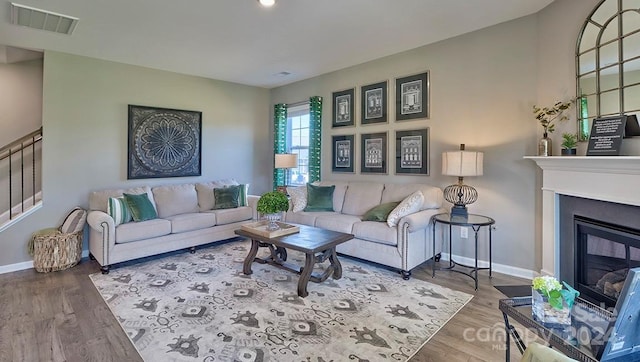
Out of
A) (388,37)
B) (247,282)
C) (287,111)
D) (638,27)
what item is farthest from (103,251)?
(638,27)

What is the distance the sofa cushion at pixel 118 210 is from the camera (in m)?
3.73

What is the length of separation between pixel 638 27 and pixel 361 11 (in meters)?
2.07

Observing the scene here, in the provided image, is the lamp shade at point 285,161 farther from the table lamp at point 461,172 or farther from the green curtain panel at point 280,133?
the table lamp at point 461,172

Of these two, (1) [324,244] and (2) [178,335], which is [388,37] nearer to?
(1) [324,244]

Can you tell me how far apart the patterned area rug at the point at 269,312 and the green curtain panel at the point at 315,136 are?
2.08 m

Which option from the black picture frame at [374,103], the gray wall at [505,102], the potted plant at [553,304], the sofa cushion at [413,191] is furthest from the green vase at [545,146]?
the black picture frame at [374,103]

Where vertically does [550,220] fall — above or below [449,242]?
above

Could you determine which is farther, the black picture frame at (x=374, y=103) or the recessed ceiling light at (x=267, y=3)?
the black picture frame at (x=374, y=103)

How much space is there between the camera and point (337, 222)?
3.93 metres

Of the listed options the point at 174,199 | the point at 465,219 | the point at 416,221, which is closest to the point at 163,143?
the point at 174,199

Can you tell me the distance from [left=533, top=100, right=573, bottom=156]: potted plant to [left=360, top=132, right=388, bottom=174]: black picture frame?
1.91 metres

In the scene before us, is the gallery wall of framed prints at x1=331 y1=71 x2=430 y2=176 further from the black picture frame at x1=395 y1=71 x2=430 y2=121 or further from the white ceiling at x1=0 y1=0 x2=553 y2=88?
the white ceiling at x1=0 y1=0 x2=553 y2=88

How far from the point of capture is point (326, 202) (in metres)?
4.57

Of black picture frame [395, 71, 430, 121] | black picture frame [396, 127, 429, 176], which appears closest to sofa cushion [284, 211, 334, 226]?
black picture frame [396, 127, 429, 176]
